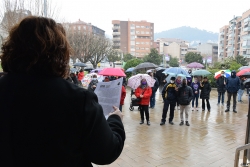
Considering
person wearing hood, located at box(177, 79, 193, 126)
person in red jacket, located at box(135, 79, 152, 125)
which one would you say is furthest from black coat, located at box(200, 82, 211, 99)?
person in red jacket, located at box(135, 79, 152, 125)

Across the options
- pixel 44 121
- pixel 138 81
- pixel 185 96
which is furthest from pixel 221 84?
pixel 44 121

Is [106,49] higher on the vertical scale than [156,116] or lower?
higher

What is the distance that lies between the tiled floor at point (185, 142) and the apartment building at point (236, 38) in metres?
55.9

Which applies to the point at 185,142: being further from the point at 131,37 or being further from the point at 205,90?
the point at 131,37

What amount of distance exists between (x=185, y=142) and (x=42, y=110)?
5.09 metres

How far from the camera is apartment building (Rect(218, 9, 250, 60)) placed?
197ft

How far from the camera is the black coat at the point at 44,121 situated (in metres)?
1.09

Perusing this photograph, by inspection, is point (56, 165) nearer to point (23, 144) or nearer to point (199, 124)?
point (23, 144)

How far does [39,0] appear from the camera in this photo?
13227 mm

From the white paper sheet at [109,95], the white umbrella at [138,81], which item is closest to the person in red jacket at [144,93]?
the white umbrella at [138,81]

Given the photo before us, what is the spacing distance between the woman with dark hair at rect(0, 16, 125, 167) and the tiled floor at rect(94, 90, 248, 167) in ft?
10.8

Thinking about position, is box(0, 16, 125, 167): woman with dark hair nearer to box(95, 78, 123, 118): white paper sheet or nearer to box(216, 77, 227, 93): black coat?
box(95, 78, 123, 118): white paper sheet

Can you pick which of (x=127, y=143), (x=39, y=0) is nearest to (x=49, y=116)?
(x=127, y=143)

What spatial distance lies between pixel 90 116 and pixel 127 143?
182 inches
